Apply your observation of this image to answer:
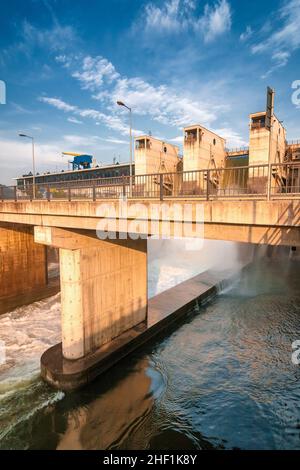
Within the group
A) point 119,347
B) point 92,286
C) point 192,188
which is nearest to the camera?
point 92,286

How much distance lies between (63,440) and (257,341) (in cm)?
1012

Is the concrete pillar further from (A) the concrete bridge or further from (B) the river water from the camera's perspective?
(A) the concrete bridge

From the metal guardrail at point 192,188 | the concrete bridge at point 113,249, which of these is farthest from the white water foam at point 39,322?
the metal guardrail at point 192,188

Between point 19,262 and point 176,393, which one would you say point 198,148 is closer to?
point 19,262

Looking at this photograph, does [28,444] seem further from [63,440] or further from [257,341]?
[257,341]

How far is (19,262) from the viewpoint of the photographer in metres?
20.8

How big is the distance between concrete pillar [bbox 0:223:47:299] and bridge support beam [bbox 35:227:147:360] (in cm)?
958

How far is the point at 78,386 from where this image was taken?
32.8ft

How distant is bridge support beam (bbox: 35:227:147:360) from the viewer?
10.7 meters

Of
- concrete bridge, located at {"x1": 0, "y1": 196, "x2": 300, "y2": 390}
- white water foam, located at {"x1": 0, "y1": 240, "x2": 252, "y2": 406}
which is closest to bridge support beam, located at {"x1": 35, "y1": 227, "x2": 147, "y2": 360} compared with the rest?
concrete bridge, located at {"x1": 0, "y1": 196, "x2": 300, "y2": 390}

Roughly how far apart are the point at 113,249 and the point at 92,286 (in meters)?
1.87

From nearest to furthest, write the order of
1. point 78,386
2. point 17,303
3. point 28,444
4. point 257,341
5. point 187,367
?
1. point 28,444
2. point 78,386
3. point 187,367
4. point 257,341
5. point 17,303

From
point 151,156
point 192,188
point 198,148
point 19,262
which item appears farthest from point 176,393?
point 151,156
